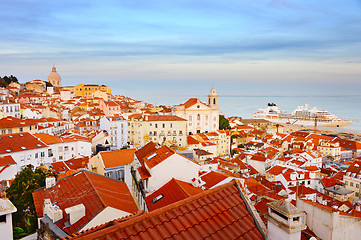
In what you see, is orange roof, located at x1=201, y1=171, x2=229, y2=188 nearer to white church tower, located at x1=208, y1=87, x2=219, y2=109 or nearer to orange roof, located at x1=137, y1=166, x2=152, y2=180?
orange roof, located at x1=137, y1=166, x2=152, y2=180

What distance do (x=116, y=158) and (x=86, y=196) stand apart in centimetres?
690

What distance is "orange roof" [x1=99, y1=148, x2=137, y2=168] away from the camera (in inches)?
574

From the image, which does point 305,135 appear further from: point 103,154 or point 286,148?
point 103,154

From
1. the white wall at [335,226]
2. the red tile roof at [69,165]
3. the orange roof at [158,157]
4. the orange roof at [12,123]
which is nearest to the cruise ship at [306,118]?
the orange roof at [12,123]

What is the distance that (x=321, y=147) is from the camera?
45344 mm

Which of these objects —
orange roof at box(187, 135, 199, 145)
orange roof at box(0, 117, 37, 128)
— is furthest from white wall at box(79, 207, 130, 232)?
orange roof at box(187, 135, 199, 145)

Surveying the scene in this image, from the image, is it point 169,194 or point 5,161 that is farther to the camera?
point 5,161

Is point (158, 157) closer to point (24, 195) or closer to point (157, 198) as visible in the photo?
point (157, 198)

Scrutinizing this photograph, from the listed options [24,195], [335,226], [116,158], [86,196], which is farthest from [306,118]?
[335,226]

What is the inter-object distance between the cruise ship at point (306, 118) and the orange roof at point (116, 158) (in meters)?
108

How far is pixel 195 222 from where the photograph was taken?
128 inches

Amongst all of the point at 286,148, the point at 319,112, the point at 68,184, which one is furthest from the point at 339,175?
the point at 319,112

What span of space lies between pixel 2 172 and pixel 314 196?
65.9 feet

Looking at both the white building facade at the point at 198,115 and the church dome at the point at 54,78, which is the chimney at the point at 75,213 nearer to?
the white building facade at the point at 198,115
